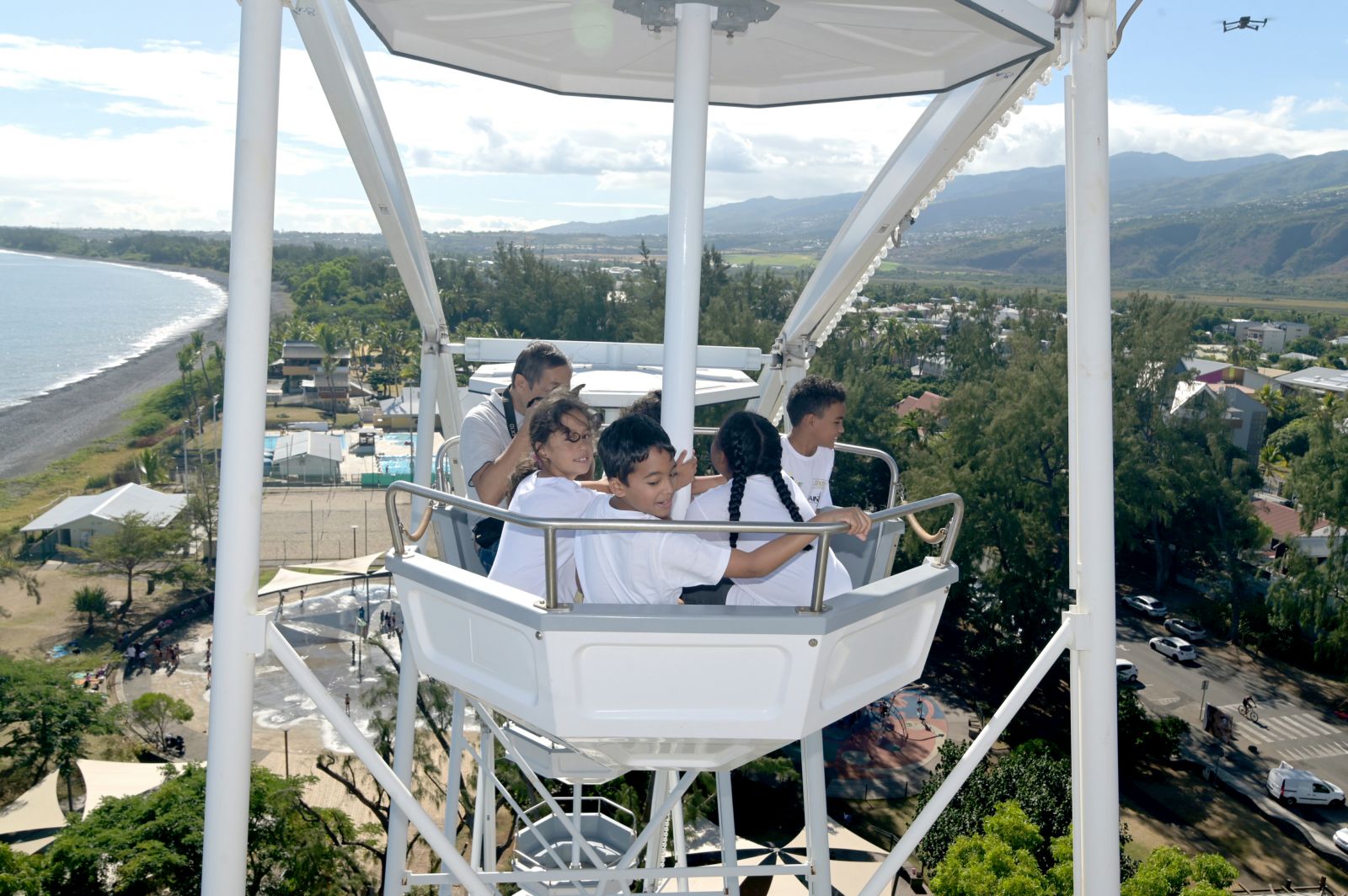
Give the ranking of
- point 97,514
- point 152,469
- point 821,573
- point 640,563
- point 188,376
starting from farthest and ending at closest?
point 188,376 < point 152,469 < point 97,514 < point 640,563 < point 821,573

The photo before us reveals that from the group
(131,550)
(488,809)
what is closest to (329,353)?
(131,550)

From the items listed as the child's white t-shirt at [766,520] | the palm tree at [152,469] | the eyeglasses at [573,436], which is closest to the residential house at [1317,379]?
the palm tree at [152,469]

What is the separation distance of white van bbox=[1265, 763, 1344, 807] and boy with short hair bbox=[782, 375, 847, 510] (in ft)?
87.7

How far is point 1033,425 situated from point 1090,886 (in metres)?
36.2

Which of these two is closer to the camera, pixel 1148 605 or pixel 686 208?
pixel 686 208

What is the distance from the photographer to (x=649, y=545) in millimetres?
4281

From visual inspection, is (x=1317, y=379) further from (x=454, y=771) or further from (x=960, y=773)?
Result: (x=960, y=773)

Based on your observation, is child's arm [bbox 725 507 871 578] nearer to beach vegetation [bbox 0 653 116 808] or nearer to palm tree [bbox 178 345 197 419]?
beach vegetation [bbox 0 653 116 808]

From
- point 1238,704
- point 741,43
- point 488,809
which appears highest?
point 741,43

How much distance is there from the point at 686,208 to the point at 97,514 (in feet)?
162

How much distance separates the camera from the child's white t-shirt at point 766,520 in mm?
4699

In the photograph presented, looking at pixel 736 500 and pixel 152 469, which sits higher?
pixel 736 500

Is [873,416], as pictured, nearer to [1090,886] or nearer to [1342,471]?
[1342,471]

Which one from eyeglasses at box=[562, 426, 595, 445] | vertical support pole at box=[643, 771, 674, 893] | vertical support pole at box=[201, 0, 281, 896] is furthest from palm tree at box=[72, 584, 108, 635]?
eyeglasses at box=[562, 426, 595, 445]
